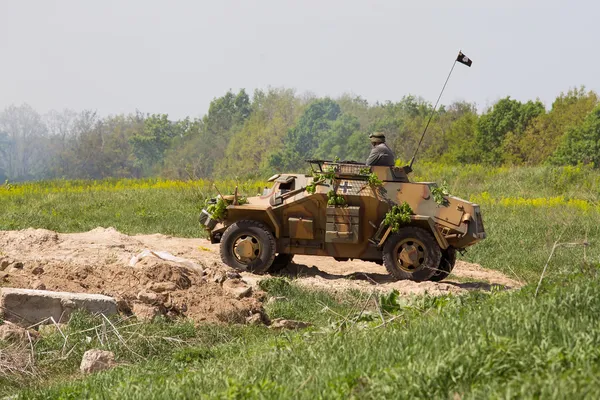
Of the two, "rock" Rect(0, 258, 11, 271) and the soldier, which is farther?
the soldier

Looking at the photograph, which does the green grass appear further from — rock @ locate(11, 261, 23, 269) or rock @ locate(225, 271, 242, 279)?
rock @ locate(225, 271, 242, 279)

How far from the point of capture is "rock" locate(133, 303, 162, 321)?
10.1 meters

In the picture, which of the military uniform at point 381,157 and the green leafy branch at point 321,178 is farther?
the military uniform at point 381,157

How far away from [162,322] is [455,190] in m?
22.3

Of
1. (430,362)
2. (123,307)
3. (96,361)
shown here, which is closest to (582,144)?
(123,307)

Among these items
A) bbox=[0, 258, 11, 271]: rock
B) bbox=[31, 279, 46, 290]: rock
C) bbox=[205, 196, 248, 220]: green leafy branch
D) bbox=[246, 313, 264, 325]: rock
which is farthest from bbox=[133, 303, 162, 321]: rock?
bbox=[205, 196, 248, 220]: green leafy branch

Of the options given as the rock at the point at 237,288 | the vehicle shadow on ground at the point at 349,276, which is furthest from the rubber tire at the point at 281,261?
the rock at the point at 237,288

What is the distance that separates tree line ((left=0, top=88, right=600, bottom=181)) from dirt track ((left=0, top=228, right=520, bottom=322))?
61.2ft

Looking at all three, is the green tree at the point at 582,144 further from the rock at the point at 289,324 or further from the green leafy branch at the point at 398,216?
the rock at the point at 289,324

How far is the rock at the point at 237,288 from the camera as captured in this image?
38.7 feet

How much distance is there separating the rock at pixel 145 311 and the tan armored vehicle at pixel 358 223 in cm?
439

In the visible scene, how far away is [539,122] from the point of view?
47.6 m

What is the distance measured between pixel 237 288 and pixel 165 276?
38.6 inches

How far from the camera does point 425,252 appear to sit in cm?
1431
